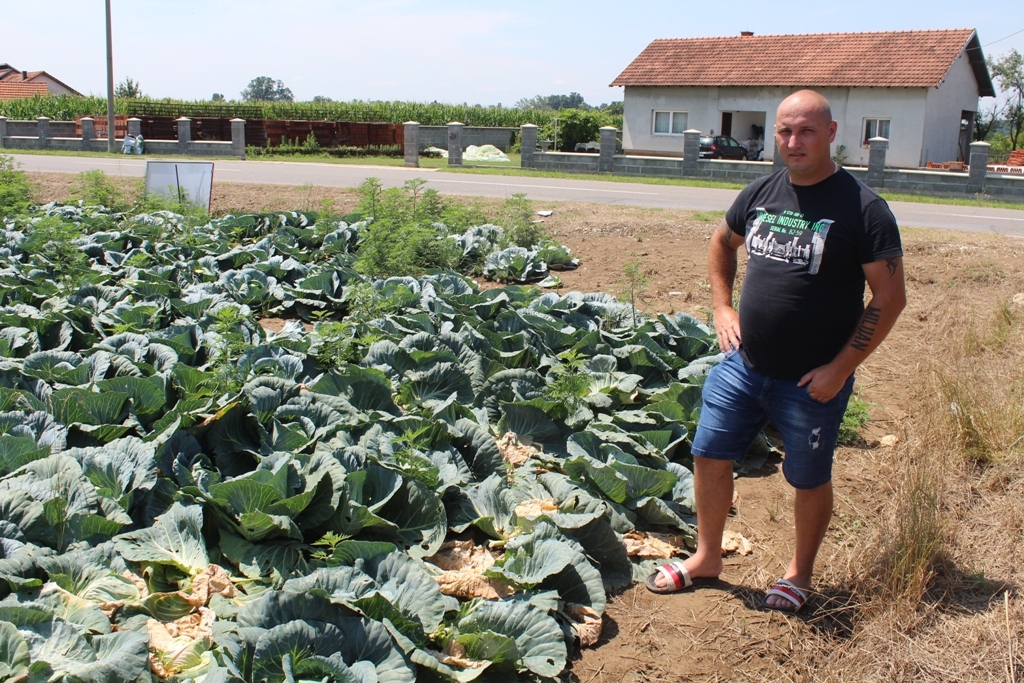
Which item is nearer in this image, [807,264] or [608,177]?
[807,264]

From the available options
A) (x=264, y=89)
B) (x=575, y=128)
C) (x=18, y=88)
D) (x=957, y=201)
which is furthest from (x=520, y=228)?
(x=264, y=89)

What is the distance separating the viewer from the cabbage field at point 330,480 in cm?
295

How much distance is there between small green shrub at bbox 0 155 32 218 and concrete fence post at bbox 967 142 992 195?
763 inches

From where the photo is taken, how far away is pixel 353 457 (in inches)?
154

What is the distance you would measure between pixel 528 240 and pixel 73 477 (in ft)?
22.1

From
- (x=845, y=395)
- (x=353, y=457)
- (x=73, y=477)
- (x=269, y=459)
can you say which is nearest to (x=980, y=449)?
(x=845, y=395)

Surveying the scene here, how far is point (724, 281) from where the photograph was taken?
12.6ft

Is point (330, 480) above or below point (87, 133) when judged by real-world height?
below

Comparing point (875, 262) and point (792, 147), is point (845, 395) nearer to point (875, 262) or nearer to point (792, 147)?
point (875, 262)

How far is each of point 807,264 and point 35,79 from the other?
269 ft

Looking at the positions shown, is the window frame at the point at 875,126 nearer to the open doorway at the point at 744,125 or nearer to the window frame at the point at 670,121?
the open doorway at the point at 744,125

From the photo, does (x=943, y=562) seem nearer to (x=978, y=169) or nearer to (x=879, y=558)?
(x=879, y=558)

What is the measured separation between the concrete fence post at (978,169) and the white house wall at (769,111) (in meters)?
13.7

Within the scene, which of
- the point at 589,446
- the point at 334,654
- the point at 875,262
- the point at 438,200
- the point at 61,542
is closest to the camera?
the point at 334,654
